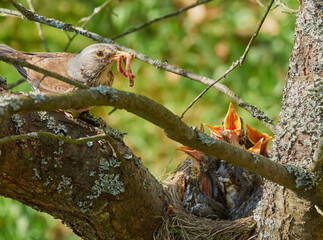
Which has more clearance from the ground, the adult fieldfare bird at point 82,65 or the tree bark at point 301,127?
the adult fieldfare bird at point 82,65

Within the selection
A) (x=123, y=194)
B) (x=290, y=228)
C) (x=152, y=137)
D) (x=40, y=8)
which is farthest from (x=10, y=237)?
(x=290, y=228)

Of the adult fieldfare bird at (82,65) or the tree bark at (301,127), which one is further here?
the adult fieldfare bird at (82,65)

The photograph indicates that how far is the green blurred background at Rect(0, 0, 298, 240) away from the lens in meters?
5.69

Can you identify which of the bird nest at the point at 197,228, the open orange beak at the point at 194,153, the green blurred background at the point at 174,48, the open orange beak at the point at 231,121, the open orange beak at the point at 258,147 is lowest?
the bird nest at the point at 197,228

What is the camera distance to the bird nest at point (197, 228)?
113 inches

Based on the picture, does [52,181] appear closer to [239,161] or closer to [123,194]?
[123,194]

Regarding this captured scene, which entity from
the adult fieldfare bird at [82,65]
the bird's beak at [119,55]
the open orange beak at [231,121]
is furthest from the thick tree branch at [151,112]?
the open orange beak at [231,121]

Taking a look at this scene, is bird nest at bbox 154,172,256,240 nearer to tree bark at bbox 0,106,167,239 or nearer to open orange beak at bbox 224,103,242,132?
tree bark at bbox 0,106,167,239

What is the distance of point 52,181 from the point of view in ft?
7.75

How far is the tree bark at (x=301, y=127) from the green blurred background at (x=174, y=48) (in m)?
2.97

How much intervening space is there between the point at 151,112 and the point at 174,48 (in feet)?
13.9


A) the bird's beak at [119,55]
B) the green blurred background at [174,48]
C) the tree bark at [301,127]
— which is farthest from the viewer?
the green blurred background at [174,48]

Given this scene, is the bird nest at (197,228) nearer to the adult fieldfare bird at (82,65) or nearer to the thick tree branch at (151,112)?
the thick tree branch at (151,112)

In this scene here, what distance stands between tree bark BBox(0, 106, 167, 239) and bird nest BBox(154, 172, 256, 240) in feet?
0.48
